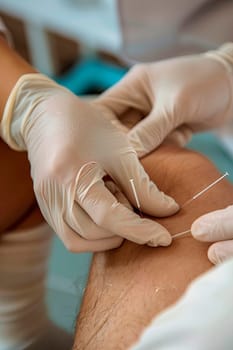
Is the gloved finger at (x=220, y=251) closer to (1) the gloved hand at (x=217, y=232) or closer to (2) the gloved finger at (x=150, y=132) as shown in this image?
(1) the gloved hand at (x=217, y=232)

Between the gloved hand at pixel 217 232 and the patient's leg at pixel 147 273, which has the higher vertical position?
the gloved hand at pixel 217 232

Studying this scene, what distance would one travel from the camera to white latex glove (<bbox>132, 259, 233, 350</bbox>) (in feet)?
2.06

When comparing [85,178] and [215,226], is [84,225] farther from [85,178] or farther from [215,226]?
[215,226]

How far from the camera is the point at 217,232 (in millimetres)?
897

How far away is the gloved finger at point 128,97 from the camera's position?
3.99ft

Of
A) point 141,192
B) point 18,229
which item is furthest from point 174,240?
point 18,229

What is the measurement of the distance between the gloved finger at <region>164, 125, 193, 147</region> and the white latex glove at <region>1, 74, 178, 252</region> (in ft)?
0.46

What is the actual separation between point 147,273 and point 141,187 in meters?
0.14

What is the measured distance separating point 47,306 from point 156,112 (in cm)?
43

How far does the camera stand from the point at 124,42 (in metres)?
1.67

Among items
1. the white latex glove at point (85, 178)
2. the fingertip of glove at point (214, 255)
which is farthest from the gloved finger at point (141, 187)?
the fingertip of glove at point (214, 255)

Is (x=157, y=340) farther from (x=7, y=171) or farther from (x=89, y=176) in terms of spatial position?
(x=7, y=171)

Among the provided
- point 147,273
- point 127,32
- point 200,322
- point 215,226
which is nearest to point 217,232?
point 215,226

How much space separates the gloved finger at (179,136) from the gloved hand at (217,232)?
0.95ft
